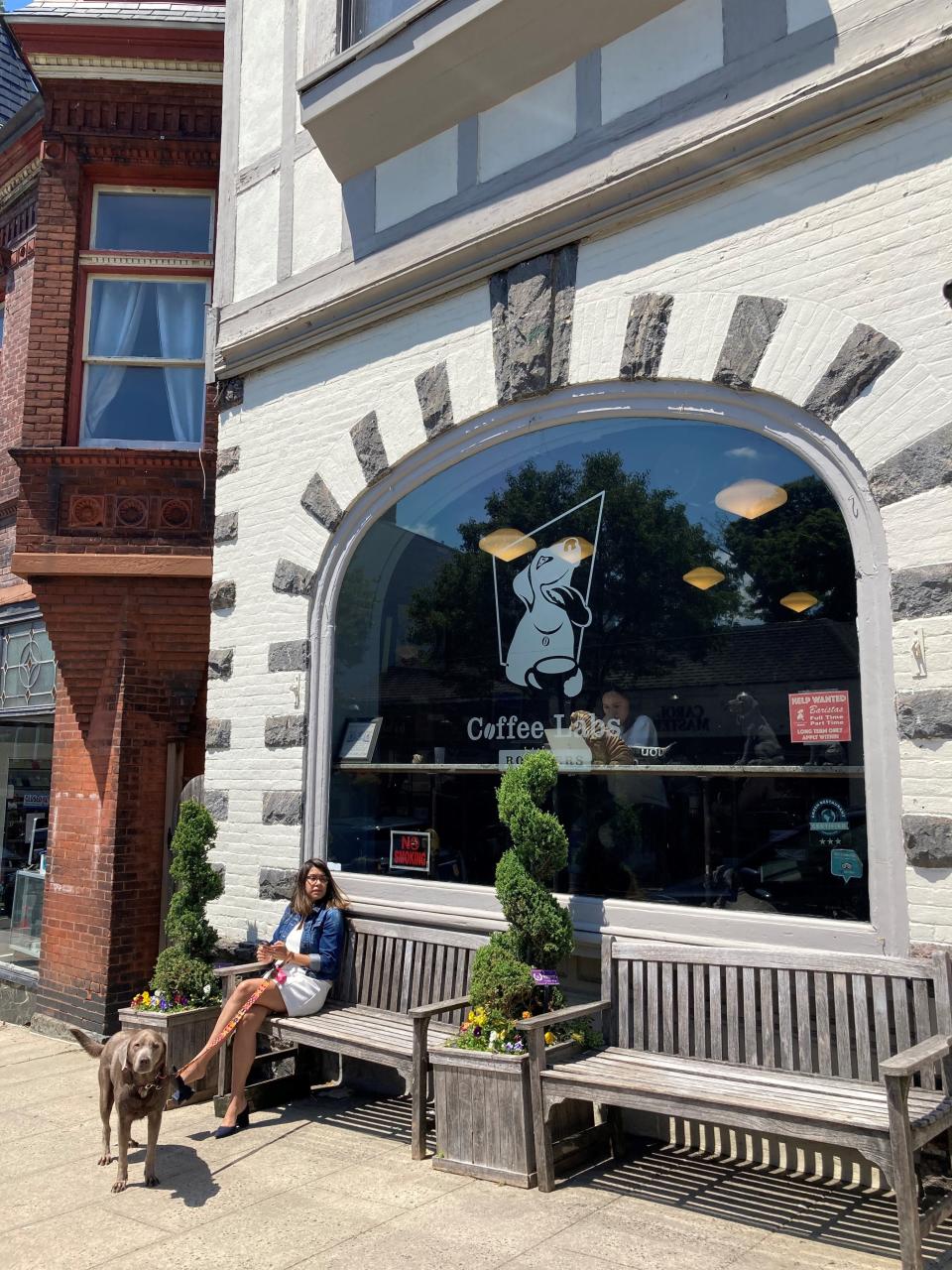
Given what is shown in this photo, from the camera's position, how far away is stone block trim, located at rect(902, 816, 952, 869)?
4230 millimetres

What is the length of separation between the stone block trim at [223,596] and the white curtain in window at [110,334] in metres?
2.28

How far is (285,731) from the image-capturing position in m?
7.00

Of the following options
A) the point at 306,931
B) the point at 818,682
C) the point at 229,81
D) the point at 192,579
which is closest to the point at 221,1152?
the point at 306,931

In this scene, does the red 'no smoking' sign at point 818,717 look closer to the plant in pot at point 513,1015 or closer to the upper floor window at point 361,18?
the plant in pot at point 513,1015

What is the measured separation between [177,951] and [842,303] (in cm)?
529

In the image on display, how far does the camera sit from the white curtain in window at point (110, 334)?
8.92 meters

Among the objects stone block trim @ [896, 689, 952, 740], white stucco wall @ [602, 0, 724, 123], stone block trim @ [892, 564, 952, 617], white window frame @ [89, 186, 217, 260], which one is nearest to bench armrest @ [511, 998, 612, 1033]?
stone block trim @ [896, 689, 952, 740]

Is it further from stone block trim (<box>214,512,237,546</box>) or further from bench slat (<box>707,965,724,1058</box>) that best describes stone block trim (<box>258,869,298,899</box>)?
bench slat (<box>707,965,724,1058</box>)

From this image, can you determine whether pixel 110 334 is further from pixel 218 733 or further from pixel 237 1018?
pixel 237 1018

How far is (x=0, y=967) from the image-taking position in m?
9.23

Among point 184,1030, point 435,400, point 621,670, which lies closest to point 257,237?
point 435,400

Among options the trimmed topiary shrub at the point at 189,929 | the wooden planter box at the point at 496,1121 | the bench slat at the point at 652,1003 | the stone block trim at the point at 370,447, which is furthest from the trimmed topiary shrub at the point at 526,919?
the stone block trim at the point at 370,447

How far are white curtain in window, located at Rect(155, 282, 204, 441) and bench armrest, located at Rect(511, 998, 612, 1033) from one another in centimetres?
592

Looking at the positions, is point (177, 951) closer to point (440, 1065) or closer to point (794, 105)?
point (440, 1065)
